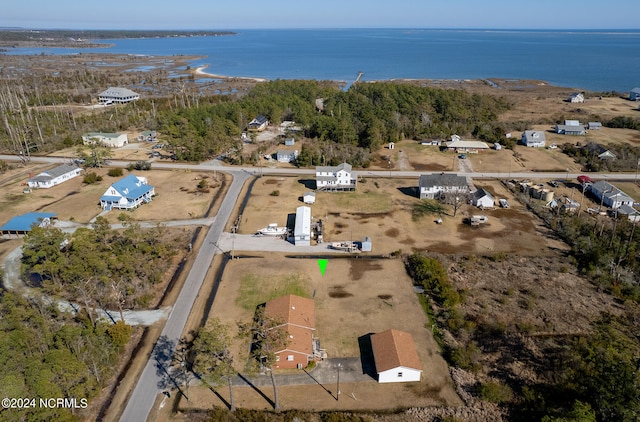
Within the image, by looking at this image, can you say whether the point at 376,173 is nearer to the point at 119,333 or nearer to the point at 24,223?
the point at 119,333

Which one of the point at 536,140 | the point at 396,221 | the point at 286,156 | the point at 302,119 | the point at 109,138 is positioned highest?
the point at 302,119

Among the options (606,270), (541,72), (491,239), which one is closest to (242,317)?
(491,239)

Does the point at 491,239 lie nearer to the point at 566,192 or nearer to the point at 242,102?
the point at 566,192

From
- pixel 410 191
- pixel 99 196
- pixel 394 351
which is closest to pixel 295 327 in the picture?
pixel 394 351

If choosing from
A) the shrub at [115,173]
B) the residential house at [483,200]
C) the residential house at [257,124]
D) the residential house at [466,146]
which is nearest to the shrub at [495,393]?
the residential house at [483,200]

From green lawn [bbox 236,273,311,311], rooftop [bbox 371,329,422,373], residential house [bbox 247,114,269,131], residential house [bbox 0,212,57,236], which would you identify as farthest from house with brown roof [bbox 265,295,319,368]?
residential house [bbox 247,114,269,131]

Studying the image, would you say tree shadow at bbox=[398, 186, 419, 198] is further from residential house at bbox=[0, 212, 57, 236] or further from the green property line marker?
residential house at bbox=[0, 212, 57, 236]
